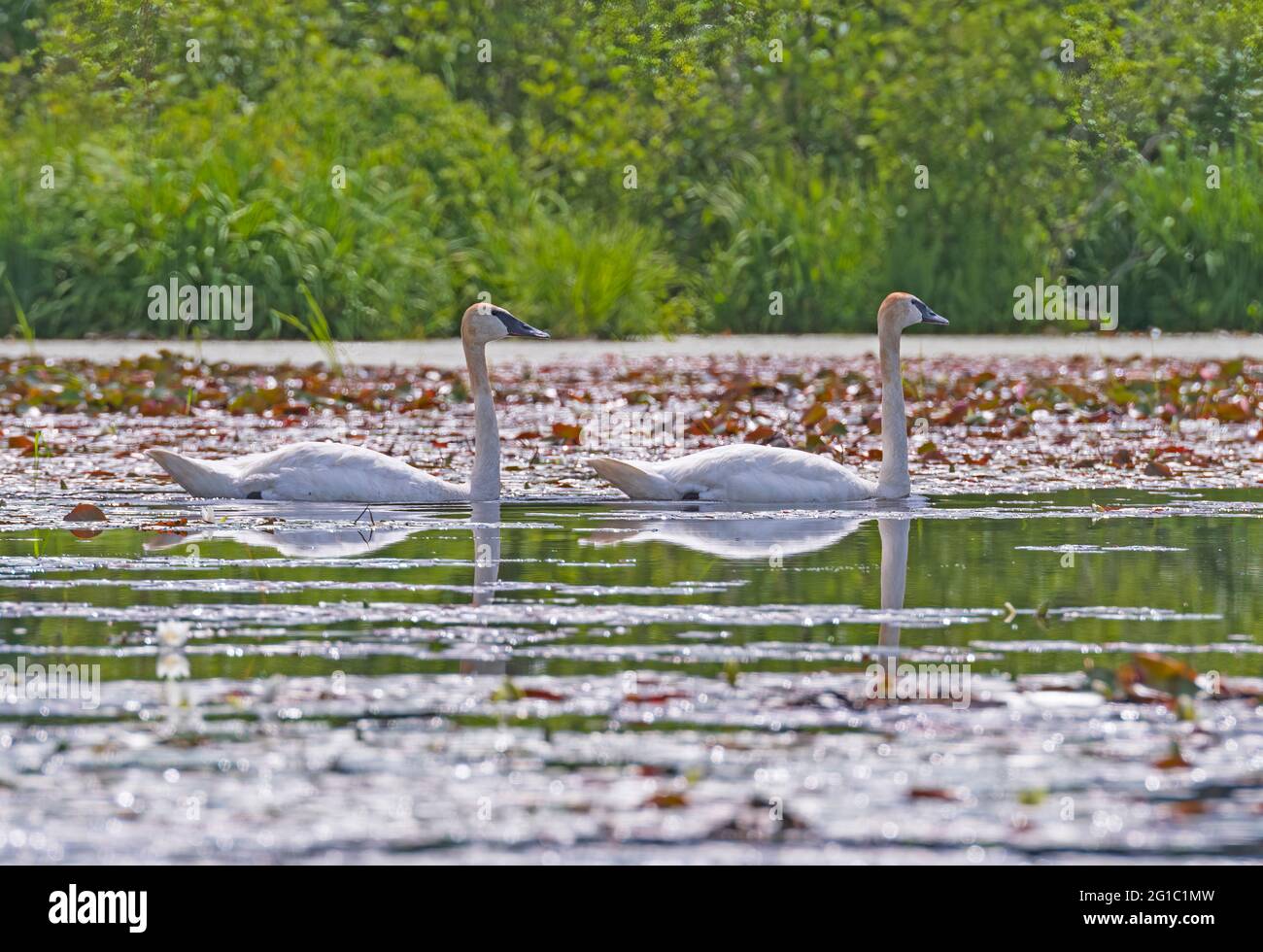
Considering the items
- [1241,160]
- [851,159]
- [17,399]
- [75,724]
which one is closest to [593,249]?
[851,159]

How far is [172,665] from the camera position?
19.1ft

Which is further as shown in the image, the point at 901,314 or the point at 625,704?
the point at 901,314

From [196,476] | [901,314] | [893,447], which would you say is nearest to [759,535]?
[893,447]

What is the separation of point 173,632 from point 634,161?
22.1 meters

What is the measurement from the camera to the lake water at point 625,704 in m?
4.29

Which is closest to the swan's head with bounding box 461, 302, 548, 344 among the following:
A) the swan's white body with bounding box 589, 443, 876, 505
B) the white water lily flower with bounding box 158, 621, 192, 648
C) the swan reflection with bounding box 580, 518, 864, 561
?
the swan's white body with bounding box 589, 443, 876, 505

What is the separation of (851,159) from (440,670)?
22678 millimetres

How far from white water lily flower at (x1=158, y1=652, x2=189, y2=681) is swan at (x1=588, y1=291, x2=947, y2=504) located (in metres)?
4.32

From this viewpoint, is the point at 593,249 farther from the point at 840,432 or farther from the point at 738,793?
the point at 738,793

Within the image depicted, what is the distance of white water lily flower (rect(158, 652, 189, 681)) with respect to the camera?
18.7 feet

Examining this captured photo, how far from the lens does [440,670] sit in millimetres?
5773

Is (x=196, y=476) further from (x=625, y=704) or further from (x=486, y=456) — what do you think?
(x=625, y=704)

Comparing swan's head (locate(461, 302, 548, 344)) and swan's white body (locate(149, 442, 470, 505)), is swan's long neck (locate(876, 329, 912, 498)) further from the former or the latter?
swan's white body (locate(149, 442, 470, 505))
